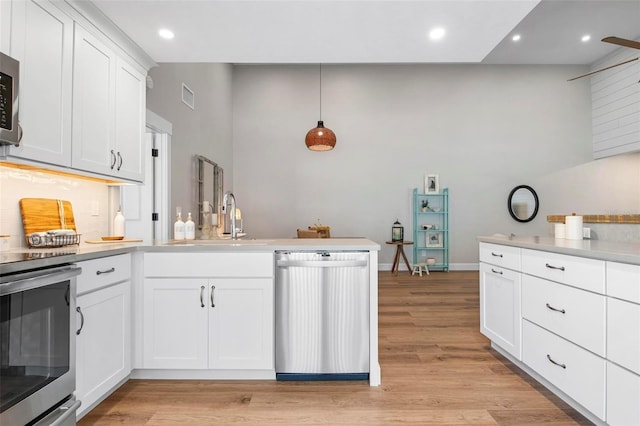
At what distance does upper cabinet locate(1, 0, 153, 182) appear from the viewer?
1.72 meters

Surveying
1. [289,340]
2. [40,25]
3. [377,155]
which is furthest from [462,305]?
[40,25]

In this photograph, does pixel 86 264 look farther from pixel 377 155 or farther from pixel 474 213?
pixel 474 213

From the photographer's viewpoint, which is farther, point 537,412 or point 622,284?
point 537,412

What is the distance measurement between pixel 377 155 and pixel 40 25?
588cm

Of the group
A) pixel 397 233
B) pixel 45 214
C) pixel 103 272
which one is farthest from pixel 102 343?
pixel 397 233

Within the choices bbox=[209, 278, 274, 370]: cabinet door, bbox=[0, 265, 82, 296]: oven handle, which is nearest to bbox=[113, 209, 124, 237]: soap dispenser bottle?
bbox=[209, 278, 274, 370]: cabinet door

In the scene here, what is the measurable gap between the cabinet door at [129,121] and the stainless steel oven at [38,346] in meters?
1.17

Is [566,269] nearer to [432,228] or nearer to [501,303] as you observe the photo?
[501,303]

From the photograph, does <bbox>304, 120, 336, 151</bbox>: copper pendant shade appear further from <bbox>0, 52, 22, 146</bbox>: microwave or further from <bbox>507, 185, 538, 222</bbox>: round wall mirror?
<bbox>0, 52, 22, 146</bbox>: microwave

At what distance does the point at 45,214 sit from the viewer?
7.09 ft

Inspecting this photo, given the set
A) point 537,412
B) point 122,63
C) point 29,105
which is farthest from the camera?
point 122,63

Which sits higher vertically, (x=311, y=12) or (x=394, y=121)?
(x=394, y=121)

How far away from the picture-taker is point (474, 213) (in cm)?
700

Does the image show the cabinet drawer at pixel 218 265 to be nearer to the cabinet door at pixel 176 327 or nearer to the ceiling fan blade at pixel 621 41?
the cabinet door at pixel 176 327
